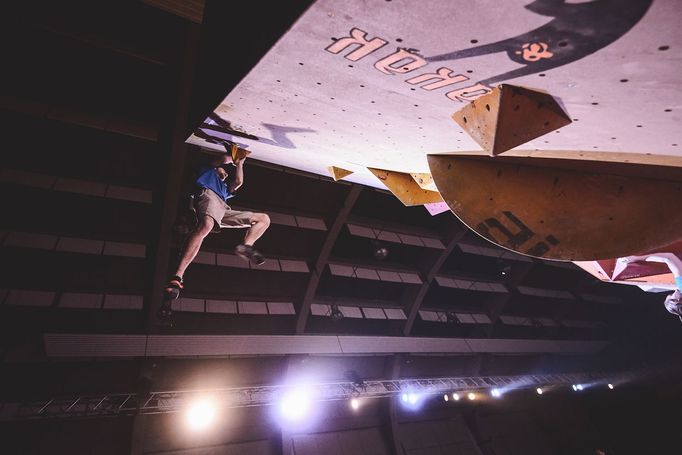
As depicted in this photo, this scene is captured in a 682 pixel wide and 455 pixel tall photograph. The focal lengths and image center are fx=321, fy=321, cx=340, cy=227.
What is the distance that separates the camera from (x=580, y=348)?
15.0 m

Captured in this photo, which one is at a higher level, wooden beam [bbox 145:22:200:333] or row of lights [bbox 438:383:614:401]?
wooden beam [bbox 145:22:200:333]

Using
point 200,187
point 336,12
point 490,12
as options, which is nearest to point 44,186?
point 200,187

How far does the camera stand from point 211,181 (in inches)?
145

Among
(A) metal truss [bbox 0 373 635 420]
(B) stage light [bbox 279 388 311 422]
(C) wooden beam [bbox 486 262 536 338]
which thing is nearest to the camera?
(A) metal truss [bbox 0 373 635 420]

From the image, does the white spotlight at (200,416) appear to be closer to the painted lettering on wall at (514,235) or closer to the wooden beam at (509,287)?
the painted lettering on wall at (514,235)

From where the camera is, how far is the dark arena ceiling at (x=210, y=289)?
4324mm

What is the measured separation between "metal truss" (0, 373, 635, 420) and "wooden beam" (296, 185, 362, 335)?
73.3 inches

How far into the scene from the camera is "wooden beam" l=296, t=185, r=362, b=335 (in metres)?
8.35

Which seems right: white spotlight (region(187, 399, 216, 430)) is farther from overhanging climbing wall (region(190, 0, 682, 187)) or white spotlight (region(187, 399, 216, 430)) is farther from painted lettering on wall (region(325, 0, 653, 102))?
painted lettering on wall (region(325, 0, 653, 102))

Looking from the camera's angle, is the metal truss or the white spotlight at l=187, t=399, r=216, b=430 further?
the white spotlight at l=187, t=399, r=216, b=430

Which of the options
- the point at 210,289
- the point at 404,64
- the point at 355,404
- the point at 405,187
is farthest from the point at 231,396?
the point at 404,64

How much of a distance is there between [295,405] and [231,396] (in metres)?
2.09

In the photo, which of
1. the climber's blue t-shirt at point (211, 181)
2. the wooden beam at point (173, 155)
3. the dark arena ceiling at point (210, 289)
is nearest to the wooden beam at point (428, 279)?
the dark arena ceiling at point (210, 289)

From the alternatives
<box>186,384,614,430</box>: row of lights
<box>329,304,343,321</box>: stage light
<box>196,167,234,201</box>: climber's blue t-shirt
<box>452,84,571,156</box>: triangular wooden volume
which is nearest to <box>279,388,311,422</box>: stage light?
<box>186,384,614,430</box>: row of lights
